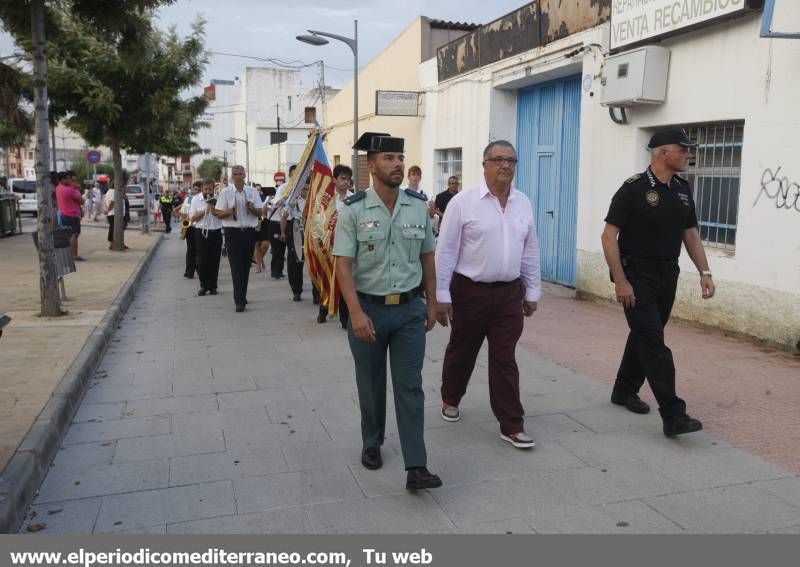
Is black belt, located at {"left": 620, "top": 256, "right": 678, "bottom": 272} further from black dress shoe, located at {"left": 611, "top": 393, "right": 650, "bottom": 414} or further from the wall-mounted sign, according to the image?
the wall-mounted sign

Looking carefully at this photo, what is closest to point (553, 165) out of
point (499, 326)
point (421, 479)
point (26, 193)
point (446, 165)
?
point (446, 165)

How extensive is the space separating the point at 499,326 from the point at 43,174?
622 cm

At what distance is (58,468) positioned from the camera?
14.6ft

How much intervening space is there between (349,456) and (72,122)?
48.1ft

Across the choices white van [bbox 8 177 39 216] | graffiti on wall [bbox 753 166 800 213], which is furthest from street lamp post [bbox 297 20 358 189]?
white van [bbox 8 177 39 216]

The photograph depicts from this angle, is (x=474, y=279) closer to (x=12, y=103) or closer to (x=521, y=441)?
(x=521, y=441)

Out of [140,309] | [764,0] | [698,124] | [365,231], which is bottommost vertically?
[140,309]

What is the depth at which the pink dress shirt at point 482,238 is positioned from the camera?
4531 mm

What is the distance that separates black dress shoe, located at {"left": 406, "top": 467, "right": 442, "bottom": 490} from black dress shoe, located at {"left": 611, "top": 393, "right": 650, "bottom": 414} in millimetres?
2011

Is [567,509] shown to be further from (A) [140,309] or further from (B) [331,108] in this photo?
(B) [331,108]

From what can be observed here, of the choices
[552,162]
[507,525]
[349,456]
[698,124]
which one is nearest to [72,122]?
[552,162]

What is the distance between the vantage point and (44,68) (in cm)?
855

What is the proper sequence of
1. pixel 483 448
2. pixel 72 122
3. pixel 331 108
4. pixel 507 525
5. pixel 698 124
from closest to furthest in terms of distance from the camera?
pixel 507 525, pixel 483 448, pixel 698 124, pixel 72 122, pixel 331 108

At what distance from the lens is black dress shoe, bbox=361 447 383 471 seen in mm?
4297
